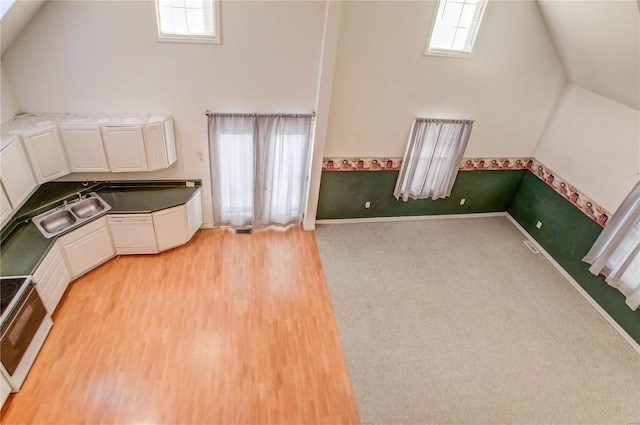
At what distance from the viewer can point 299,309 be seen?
14.4ft

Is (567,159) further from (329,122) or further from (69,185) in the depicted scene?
(69,185)

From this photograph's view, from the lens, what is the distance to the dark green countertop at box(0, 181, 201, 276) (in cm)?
364

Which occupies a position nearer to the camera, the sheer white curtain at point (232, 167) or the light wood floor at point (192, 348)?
the light wood floor at point (192, 348)

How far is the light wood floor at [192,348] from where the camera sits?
3330mm

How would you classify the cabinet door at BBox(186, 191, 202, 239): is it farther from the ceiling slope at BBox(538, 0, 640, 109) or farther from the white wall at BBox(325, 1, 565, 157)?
the ceiling slope at BBox(538, 0, 640, 109)

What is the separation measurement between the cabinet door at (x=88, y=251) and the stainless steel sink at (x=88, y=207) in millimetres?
257

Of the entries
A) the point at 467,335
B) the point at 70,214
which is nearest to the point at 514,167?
the point at 467,335

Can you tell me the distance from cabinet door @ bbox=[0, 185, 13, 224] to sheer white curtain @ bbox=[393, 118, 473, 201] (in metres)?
→ 4.67

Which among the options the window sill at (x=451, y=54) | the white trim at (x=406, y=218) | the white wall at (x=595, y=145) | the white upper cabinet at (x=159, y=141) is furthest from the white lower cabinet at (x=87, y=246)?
the white wall at (x=595, y=145)

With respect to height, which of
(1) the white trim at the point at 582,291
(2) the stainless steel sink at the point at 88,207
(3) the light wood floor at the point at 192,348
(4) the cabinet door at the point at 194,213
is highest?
(2) the stainless steel sink at the point at 88,207

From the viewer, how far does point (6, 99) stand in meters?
3.76

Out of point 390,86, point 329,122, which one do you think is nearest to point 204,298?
point 329,122

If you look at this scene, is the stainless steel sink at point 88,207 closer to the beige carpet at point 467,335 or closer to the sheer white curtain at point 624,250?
the beige carpet at point 467,335

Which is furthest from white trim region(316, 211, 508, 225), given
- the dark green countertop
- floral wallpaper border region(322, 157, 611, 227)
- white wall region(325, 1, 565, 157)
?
the dark green countertop
